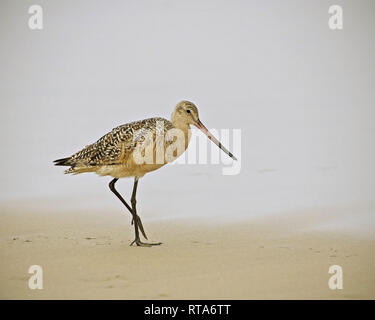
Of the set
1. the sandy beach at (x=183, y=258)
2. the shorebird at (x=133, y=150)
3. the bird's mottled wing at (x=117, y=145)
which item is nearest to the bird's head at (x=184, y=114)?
the shorebird at (x=133, y=150)

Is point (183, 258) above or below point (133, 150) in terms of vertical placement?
below

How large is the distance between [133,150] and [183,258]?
1.24 meters

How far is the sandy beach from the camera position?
209 inches

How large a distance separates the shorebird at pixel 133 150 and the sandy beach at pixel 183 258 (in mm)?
552

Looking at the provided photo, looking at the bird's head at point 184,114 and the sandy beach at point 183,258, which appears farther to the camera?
the bird's head at point 184,114

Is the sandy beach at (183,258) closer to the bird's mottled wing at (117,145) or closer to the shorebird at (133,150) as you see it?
the shorebird at (133,150)

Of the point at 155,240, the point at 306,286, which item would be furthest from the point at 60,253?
the point at 306,286

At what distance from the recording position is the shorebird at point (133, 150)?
6.52m

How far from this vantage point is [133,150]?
6.51 meters

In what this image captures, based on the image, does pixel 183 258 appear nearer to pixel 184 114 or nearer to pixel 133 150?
pixel 133 150

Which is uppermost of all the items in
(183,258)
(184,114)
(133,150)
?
(184,114)

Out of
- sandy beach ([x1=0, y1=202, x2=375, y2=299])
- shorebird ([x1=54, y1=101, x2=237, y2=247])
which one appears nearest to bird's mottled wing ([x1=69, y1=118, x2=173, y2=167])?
shorebird ([x1=54, y1=101, x2=237, y2=247])

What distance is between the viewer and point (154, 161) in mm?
6504

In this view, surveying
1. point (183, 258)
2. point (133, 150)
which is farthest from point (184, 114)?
point (183, 258)
